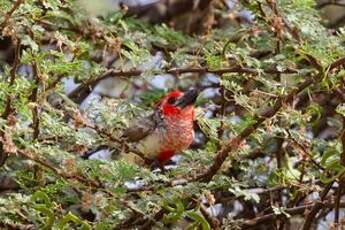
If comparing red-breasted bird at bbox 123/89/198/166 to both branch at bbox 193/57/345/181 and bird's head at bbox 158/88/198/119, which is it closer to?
bird's head at bbox 158/88/198/119

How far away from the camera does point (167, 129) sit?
6.01ft

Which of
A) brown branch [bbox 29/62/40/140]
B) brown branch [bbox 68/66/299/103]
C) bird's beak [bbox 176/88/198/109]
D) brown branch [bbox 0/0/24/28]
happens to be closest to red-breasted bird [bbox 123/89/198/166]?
bird's beak [bbox 176/88/198/109]

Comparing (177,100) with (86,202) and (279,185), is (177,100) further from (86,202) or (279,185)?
(86,202)

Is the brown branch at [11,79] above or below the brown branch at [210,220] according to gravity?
above

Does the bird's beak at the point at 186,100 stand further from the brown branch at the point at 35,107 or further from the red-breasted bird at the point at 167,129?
the brown branch at the point at 35,107

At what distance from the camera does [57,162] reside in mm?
1322

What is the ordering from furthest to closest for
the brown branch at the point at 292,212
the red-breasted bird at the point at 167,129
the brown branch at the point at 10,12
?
the red-breasted bird at the point at 167,129 → the brown branch at the point at 292,212 → the brown branch at the point at 10,12

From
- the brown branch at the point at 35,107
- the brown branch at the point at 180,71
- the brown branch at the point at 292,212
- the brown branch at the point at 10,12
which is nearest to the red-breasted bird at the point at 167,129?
the brown branch at the point at 180,71

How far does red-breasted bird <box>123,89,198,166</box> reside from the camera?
1728mm

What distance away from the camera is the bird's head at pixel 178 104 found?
177 cm

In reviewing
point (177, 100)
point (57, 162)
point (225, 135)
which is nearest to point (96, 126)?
point (57, 162)

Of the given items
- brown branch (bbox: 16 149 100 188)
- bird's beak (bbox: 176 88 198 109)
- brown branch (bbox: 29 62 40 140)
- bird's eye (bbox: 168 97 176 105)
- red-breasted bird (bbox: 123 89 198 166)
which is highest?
brown branch (bbox: 29 62 40 140)

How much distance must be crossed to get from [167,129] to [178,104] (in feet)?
0.23

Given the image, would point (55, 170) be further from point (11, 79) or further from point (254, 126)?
point (254, 126)
